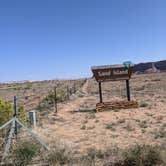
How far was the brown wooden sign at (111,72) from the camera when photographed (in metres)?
23.4

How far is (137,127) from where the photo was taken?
1497 cm

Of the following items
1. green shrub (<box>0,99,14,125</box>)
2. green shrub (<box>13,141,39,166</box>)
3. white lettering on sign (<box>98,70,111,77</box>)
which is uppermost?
white lettering on sign (<box>98,70,111,77</box>)

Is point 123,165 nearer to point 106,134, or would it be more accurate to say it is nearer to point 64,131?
point 106,134

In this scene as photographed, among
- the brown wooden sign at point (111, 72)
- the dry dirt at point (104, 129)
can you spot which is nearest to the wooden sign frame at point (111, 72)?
the brown wooden sign at point (111, 72)

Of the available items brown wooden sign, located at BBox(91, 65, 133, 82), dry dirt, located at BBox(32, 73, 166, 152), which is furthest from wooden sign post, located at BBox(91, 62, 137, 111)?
dry dirt, located at BBox(32, 73, 166, 152)

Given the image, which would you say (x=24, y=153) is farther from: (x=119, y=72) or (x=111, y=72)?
(x=119, y=72)

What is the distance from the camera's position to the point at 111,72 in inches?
925

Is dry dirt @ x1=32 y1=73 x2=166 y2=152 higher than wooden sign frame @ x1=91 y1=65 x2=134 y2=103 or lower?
lower

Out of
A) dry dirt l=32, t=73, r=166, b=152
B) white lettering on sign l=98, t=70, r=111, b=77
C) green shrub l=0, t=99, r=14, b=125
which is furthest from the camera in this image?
white lettering on sign l=98, t=70, r=111, b=77

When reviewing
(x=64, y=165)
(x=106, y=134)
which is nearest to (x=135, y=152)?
(x=64, y=165)

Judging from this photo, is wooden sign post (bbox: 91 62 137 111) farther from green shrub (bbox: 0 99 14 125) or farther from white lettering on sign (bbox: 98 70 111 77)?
green shrub (bbox: 0 99 14 125)

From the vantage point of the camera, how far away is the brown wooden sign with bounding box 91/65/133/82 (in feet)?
76.6

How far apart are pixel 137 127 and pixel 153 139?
301 centimetres

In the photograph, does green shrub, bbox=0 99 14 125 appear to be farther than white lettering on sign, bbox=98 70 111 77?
No
